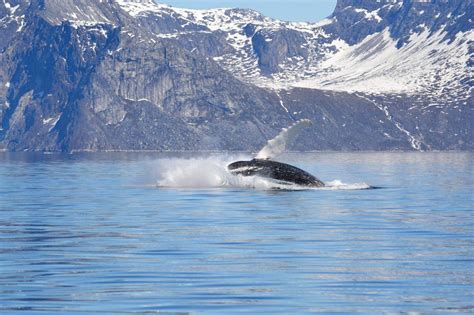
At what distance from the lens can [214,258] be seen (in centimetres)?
4834

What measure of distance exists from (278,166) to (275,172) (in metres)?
0.92

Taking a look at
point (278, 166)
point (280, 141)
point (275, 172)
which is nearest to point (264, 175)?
Answer: point (278, 166)

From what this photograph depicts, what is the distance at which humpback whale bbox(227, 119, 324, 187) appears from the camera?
94.1m

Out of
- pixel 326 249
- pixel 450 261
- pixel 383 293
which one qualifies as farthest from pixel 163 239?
pixel 383 293

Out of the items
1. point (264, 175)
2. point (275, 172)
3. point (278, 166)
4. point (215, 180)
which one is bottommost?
point (215, 180)

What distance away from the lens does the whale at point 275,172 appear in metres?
95.8

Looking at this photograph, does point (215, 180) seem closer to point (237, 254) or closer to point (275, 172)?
point (275, 172)

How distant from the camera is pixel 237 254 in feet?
164

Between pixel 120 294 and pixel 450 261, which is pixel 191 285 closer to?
pixel 120 294

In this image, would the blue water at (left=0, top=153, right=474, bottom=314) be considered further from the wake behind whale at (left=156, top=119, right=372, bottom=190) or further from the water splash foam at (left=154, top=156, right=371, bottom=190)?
the water splash foam at (left=154, top=156, right=371, bottom=190)

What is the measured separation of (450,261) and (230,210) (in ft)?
97.3

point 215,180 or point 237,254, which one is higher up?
point 215,180

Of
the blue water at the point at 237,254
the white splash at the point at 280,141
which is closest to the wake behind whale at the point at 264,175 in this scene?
the white splash at the point at 280,141

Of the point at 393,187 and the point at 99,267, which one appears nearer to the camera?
the point at 99,267
